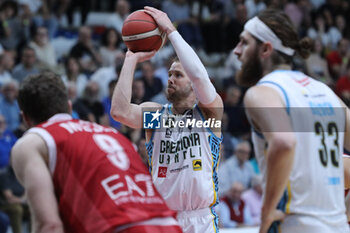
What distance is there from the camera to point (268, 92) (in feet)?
11.0

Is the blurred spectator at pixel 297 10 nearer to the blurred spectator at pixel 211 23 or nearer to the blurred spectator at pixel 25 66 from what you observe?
the blurred spectator at pixel 211 23

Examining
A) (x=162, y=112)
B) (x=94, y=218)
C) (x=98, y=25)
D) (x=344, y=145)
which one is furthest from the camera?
(x=98, y=25)

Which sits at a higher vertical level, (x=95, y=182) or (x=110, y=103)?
(x=95, y=182)

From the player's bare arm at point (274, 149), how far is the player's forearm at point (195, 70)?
1113 mm

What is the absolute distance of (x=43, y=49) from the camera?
1200 cm

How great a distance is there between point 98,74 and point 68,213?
869 centimetres

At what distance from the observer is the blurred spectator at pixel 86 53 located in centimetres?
1223

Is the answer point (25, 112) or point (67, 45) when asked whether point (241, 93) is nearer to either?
point (67, 45)

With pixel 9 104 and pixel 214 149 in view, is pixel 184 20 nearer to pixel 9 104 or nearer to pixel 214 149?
pixel 9 104

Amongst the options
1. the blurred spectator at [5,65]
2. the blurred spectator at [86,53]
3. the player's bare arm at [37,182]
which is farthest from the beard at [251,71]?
the blurred spectator at [86,53]

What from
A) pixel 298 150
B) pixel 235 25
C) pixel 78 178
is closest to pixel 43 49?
pixel 235 25

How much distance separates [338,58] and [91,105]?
27.2ft

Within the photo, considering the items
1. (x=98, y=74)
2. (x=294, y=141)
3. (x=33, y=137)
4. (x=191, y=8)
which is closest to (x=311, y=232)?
(x=294, y=141)

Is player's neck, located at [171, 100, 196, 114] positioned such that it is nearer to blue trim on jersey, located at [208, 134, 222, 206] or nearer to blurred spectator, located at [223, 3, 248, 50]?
blue trim on jersey, located at [208, 134, 222, 206]
